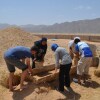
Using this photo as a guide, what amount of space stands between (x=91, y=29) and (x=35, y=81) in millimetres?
87535

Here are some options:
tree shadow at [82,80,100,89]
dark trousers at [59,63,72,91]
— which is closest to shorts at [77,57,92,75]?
tree shadow at [82,80,100,89]

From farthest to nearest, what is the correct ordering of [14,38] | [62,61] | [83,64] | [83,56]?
[14,38] < [83,64] < [83,56] < [62,61]

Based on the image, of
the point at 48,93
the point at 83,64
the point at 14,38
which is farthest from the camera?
the point at 14,38

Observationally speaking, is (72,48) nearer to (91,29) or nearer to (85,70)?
(85,70)

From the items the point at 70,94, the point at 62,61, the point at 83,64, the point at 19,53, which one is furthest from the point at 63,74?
the point at 19,53

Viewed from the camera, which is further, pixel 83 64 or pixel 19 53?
pixel 83 64

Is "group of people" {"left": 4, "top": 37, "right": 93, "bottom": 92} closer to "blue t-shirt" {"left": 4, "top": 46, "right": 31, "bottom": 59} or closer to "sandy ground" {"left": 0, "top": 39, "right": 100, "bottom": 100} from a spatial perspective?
"blue t-shirt" {"left": 4, "top": 46, "right": 31, "bottom": 59}

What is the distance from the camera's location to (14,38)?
17.0 metres

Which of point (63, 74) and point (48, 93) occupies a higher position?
point (63, 74)

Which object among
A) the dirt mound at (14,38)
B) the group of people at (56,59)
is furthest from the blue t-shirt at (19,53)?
the dirt mound at (14,38)

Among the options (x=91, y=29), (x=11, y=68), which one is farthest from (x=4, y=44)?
(x=91, y=29)

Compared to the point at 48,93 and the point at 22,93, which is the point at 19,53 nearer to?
the point at 22,93

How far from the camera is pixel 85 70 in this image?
8633mm

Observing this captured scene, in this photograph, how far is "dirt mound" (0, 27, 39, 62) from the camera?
53.5 feet
